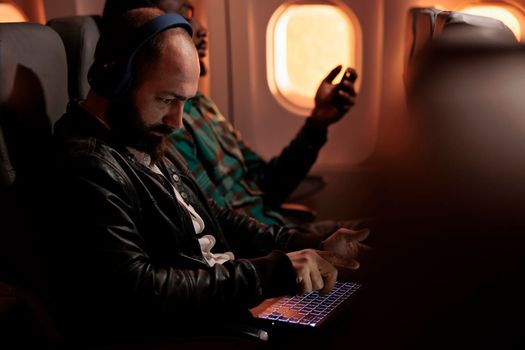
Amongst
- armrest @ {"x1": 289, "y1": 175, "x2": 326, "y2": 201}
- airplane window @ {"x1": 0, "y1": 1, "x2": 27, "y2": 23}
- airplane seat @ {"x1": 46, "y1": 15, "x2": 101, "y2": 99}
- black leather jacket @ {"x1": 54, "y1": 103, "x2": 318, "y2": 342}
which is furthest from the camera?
airplane window @ {"x1": 0, "y1": 1, "x2": 27, "y2": 23}

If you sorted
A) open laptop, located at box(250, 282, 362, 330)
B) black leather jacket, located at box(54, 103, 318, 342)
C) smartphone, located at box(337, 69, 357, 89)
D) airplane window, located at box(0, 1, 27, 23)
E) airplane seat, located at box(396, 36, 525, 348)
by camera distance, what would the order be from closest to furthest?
1. airplane seat, located at box(396, 36, 525, 348)
2. black leather jacket, located at box(54, 103, 318, 342)
3. open laptop, located at box(250, 282, 362, 330)
4. smartphone, located at box(337, 69, 357, 89)
5. airplane window, located at box(0, 1, 27, 23)

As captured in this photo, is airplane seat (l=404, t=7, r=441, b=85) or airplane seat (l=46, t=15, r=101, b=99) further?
airplane seat (l=46, t=15, r=101, b=99)

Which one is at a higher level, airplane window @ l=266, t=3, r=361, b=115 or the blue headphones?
the blue headphones

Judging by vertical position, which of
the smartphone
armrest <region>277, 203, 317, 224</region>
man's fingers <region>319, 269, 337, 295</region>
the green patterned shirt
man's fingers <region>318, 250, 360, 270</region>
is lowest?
armrest <region>277, 203, 317, 224</region>

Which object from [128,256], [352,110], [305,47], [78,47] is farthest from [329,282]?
[305,47]

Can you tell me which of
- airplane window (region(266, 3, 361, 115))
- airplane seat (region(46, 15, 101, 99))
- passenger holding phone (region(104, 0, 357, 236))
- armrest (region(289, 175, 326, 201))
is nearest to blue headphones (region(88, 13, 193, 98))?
airplane seat (region(46, 15, 101, 99))

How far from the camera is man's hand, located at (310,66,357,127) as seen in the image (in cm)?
220

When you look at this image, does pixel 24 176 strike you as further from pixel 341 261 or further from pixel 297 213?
pixel 297 213

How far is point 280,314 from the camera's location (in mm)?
1268

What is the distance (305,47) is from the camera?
9.02 ft

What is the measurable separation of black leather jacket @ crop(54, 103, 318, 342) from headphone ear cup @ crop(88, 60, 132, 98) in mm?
59

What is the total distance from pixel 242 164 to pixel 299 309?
3.47 ft

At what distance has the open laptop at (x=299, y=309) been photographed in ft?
3.95

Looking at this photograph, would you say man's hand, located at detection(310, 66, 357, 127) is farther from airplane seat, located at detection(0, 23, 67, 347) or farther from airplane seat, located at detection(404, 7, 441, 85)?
airplane seat, located at detection(404, 7, 441, 85)
